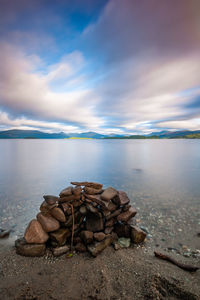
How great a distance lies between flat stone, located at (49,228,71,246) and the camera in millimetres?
6734

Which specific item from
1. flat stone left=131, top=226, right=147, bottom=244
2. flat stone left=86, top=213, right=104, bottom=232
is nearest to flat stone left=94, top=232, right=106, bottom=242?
flat stone left=86, top=213, right=104, bottom=232

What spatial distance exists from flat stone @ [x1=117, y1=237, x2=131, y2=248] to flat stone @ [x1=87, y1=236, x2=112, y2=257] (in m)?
0.53

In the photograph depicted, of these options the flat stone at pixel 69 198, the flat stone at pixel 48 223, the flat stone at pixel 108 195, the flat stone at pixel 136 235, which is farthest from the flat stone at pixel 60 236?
the flat stone at pixel 136 235

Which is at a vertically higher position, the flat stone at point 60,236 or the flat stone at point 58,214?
the flat stone at point 58,214

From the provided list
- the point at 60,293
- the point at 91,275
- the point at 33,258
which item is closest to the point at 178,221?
the point at 91,275

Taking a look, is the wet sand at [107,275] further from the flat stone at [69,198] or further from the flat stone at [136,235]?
the flat stone at [69,198]

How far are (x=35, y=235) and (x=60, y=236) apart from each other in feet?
3.89

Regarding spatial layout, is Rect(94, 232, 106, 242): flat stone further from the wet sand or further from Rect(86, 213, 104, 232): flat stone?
the wet sand

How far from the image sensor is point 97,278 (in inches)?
205

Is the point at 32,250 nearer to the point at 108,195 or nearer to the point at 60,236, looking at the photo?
the point at 60,236

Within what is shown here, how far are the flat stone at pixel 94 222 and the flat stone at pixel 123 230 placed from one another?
3.38 feet

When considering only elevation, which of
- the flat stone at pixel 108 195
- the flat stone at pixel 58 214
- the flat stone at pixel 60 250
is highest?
the flat stone at pixel 108 195

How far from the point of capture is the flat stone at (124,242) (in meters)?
7.05

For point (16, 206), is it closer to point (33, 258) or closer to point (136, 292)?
point (33, 258)
